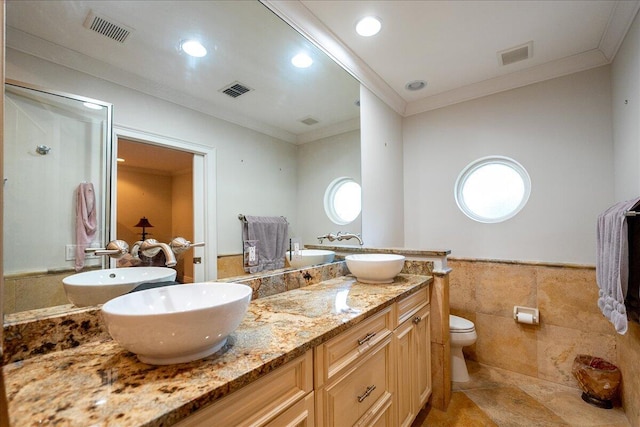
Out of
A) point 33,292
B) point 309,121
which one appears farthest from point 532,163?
point 33,292

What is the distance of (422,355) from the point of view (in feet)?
5.67

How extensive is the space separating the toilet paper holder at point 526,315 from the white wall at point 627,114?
999mm

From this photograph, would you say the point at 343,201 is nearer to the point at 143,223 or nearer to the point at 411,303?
the point at 411,303

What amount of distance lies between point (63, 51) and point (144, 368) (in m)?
1.01

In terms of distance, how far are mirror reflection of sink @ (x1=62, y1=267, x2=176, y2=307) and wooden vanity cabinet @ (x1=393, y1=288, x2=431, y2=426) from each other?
116 cm

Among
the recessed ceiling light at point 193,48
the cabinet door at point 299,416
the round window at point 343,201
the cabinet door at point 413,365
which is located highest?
the recessed ceiling light at point 193,48

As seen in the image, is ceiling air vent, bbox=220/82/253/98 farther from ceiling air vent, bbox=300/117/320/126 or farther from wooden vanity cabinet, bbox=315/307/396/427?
wooden vanity cabinet, bbox=315/307/396/427

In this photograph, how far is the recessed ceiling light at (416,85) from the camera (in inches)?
99.3

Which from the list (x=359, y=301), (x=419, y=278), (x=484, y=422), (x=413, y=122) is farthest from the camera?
(x=413, y=122)

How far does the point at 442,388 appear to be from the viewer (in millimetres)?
1858

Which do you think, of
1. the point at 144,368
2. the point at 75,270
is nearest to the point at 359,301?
the point at 144,368

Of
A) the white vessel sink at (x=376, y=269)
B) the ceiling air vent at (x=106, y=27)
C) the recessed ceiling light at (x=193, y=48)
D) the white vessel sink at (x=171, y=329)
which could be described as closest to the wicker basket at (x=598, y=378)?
the white vessel sink at (x=376, y=269)

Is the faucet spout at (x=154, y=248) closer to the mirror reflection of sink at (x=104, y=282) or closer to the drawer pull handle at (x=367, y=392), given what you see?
the mirror reflection of sink at (x=104, y=282)

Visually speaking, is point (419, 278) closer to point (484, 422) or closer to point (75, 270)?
point (484, 422)
